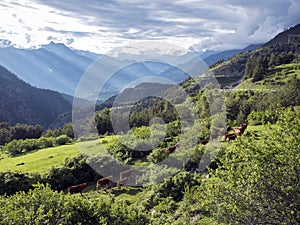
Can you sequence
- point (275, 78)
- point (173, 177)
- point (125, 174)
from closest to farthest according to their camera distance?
point (173, 177) → point (125, 174) → point (275, 78)

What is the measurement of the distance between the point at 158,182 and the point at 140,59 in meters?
11.3

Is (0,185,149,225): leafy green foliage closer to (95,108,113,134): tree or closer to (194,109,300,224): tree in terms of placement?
(194,109,300,224): tree

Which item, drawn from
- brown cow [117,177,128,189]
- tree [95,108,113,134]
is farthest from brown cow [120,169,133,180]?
tree [95,108,113,134]

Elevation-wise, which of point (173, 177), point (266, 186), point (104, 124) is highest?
point (266, 186)

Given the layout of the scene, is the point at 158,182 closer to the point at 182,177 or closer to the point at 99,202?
the point at 182,177

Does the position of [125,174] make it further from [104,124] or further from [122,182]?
[104,124]

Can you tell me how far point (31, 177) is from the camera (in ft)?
123

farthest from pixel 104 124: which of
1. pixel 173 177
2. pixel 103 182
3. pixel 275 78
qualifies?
pixel 275 78

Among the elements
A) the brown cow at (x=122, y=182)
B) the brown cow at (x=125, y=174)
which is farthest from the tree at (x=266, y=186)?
the brown cow at (x=125, y=174)

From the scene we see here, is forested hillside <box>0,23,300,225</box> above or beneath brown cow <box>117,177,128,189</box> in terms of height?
above

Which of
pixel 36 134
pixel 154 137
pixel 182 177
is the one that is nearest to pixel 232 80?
pixel 36 134

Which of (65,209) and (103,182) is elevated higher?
(65,209)

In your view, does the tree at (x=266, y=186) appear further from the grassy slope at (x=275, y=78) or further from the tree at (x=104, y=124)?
the grassy slope at (x=275, y=78)

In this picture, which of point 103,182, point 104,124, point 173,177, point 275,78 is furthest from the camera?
Result: point 275,78
